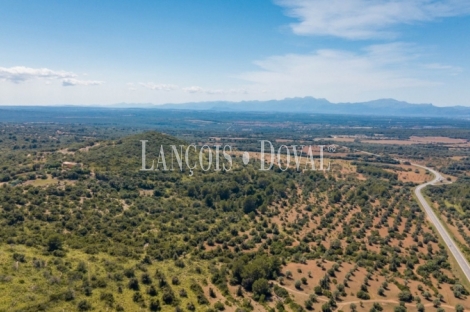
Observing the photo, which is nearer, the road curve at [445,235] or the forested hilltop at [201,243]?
the forested hilltop at [201,243]

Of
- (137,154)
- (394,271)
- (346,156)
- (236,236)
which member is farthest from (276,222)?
(346,156)

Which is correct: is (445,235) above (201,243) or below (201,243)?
below

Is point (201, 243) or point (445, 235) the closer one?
point (201, 243)

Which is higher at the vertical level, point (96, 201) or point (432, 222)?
point (96, 201)

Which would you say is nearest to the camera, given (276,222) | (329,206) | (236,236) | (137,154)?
(236,236)

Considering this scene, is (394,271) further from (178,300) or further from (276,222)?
(178,300)

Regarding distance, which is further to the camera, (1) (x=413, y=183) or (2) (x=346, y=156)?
(2) (x=346, y=156)

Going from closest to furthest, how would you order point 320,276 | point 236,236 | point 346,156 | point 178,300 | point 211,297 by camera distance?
point 178,300 < point 211,297 < point 320,276 < point 236,236 < point 346,156

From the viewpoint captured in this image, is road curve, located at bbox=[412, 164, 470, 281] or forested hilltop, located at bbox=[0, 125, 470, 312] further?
road curve, located at bbox=[412, 164, 470, 281]
